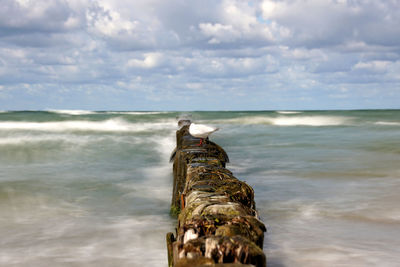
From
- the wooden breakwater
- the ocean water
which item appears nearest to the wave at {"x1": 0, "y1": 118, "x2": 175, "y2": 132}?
the ocean water

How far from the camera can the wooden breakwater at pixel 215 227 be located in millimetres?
2006

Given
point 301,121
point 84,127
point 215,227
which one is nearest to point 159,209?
point 215,227

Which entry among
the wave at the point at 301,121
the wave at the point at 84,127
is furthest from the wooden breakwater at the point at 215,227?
the wave at the point at 301,121

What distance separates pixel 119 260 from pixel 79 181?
4498mm

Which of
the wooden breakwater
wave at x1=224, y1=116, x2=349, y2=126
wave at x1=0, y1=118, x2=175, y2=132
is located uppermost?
the wooden breakwater

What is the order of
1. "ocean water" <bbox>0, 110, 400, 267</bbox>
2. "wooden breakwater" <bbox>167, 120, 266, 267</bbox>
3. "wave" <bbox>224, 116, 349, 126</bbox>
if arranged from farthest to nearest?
"wave" <bbox>224, 116, 349, 126</bbox>, "ocean water" <bbox>0, 110, 400, 267</bbox>, "wooden breakwater" <bbox>167, 120, 266, 267</bbox>

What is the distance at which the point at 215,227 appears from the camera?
2.50 metres

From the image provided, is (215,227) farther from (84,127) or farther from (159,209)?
(84,127)

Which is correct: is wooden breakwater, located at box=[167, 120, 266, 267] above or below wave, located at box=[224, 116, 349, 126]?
above

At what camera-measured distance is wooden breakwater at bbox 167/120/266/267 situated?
2006 mm

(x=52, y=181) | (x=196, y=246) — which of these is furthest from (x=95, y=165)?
(x=196, y=246)

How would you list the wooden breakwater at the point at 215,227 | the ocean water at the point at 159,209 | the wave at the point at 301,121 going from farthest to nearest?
the wave at the point at 301,121 → the ocean water at the point at 159,209 → the wooden breakwater at the point at 215,227

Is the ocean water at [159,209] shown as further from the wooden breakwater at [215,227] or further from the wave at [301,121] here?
the wave at [301,121]

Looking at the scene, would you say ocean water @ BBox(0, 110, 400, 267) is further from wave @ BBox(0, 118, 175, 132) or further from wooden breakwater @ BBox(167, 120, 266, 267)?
wave @ BBox(0, 118, 175, 132)
